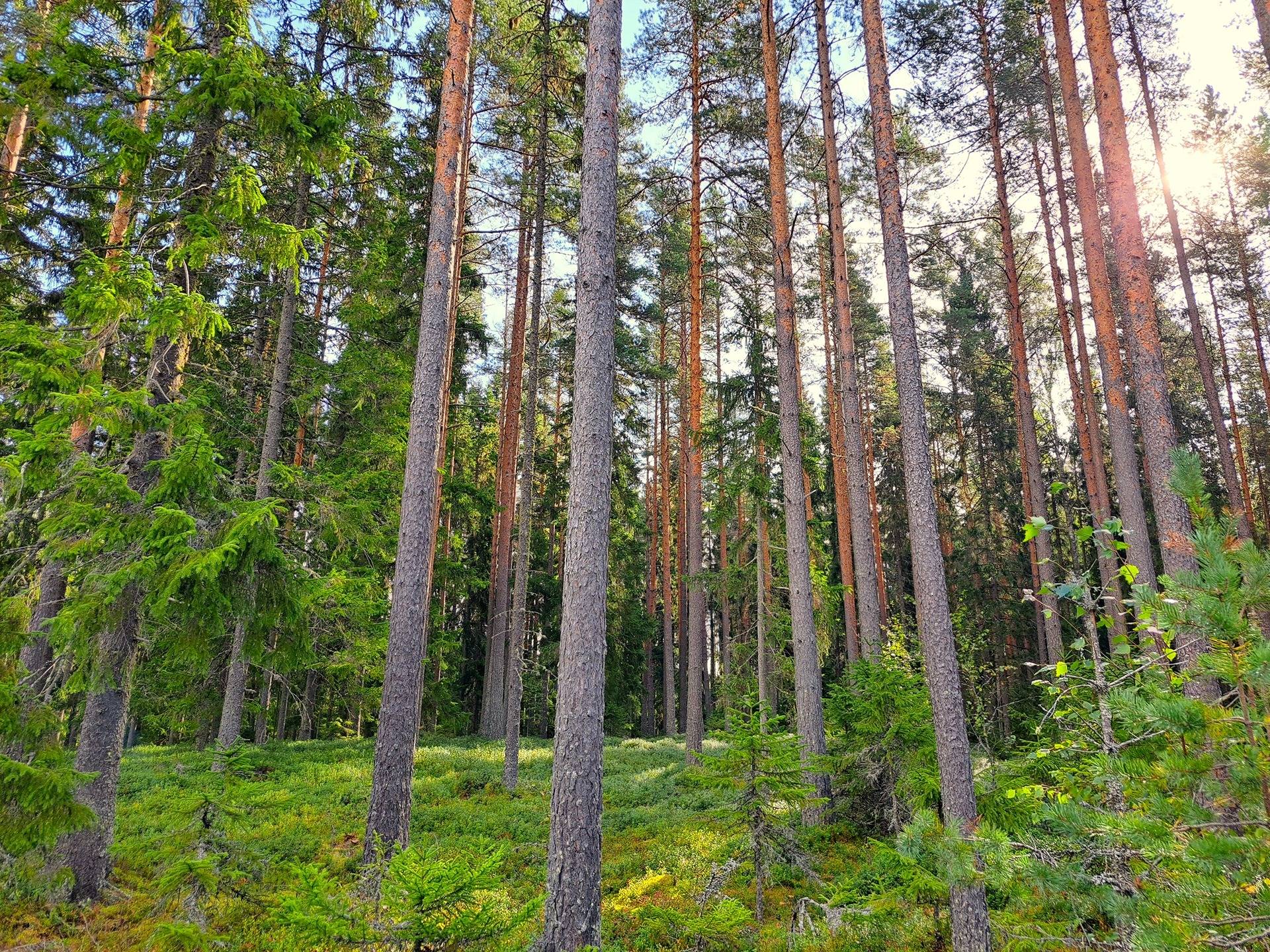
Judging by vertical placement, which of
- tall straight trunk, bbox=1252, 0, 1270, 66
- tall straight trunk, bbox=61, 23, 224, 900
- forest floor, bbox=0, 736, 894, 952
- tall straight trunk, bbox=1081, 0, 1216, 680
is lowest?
forest floor, bbox=0, 736, 894, 952

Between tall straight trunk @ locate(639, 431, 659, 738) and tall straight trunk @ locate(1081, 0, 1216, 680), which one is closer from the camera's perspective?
tall straight trunk @ locate(1081, 0, 1216, 680)

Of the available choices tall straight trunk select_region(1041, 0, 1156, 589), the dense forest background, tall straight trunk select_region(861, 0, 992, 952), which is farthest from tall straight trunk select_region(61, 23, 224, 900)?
tall straight trunk select_region(1041, 0, 1156, 589)

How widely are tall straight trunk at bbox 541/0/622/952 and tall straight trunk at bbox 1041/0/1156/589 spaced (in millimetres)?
9066

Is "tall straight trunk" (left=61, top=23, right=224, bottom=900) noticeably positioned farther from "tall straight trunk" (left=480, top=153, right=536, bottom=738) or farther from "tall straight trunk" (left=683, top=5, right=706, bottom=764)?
"tall straight trunk" (left=480, top=153, right=536, bottom=738)

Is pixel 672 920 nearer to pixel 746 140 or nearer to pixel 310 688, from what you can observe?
pixel 746 140

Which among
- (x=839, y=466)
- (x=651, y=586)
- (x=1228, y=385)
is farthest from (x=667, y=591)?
(x=1228, y=385)

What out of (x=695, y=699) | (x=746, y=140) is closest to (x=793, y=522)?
(x=695, y=699)

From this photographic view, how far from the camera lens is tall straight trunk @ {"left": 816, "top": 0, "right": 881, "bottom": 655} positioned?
1149 cm

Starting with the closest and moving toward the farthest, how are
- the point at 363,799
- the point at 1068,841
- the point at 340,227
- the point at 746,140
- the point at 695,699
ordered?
the point at 1068,841, the point at 363,799, the point at 340,227, the point at 746,140, the point at 695,699

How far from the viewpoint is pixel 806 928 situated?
6316mm

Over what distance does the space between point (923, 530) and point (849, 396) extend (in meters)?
6.48

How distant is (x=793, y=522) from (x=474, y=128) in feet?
39.6

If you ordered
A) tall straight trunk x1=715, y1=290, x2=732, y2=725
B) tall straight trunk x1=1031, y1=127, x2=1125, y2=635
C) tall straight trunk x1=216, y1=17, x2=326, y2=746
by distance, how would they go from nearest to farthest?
tall straight trunk x1=216, y1=17, x2=326, y2=746 < tall straight trunk x1=715, y1=290, x2=732, y2=725 < tall straight trunk x1=1031, y1=127, x2=1125, y2=635

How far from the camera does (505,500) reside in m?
18.4
